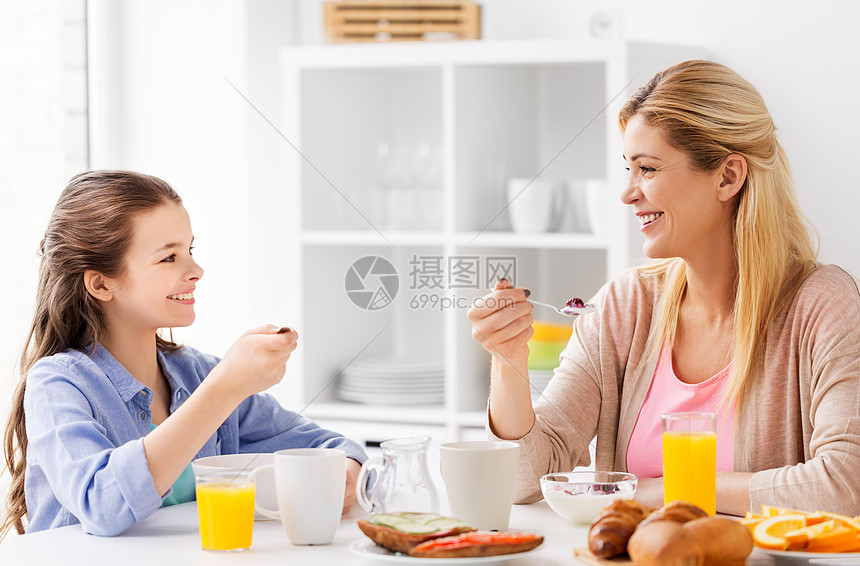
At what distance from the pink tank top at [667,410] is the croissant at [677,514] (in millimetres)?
525

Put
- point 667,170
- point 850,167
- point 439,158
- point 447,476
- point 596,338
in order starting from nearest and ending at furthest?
point 447,476
point 667,170
point 596,338
point 850,167
point 439,158

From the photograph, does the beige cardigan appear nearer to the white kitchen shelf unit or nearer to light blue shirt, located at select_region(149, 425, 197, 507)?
light blue shirt, located at select_region(149, 425, 197, 507)

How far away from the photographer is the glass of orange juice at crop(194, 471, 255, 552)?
3.42 ft

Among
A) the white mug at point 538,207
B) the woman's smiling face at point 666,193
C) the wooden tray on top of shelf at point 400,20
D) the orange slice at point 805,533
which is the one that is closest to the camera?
the orange slice at point 805,533

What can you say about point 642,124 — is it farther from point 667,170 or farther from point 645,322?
point 645,322

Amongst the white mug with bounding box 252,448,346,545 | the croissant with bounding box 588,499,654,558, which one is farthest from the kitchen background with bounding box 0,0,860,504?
the croissant with bounding box 588,499,654,558

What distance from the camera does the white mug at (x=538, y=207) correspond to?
2.47 m

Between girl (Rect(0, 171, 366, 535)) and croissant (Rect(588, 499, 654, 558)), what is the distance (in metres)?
0.39

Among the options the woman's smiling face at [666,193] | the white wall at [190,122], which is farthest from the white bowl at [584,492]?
the white wall at [190,122]

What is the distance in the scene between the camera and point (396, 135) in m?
2.87

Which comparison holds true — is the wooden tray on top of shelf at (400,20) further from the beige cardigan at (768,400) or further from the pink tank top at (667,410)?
the pink tank top at (667,410)

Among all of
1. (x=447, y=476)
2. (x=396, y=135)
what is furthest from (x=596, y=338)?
(x=396, y=135)

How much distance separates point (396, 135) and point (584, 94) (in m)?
0.56

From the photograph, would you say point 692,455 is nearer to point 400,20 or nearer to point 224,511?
point 224,511
